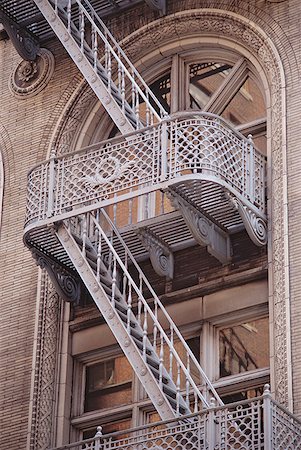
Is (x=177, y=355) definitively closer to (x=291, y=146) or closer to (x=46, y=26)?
(x=291, y=146)

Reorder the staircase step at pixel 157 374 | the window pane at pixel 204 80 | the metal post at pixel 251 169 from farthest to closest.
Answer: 1. the window pane at pixel 204 80
2. the metal post at pixel 251 169
3. the staircase step at pixel 157 374

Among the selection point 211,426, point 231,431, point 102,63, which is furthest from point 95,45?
point 211,426

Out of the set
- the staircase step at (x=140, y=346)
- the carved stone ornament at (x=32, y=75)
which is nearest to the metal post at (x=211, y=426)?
the staircase step at (x=140, y=346)

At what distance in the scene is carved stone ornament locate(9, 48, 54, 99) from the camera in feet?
81.7

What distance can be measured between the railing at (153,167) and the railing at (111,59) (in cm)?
88

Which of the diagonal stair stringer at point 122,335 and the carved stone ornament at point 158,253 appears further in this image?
the carved stone ornament at point 158,253

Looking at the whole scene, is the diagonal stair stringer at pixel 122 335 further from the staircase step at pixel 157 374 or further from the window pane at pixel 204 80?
the window pane at pixel 204 80

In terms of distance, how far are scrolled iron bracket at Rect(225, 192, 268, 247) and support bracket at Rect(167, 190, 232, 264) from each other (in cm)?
61

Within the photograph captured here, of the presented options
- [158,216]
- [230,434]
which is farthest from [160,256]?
[230,434]

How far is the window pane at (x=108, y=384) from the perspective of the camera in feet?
72.3

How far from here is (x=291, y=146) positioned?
71.2ft

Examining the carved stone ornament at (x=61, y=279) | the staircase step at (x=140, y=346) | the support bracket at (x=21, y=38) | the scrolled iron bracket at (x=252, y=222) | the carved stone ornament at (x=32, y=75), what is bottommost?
the staircase step at (x=140, y=346)

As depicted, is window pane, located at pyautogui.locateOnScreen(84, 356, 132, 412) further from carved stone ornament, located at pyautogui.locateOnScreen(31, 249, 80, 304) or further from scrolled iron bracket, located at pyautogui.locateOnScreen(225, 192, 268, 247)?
scrolled iron bracket, located at pyautogui.locateOnScreen(225, 192, 268, 247)

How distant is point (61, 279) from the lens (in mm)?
22656
